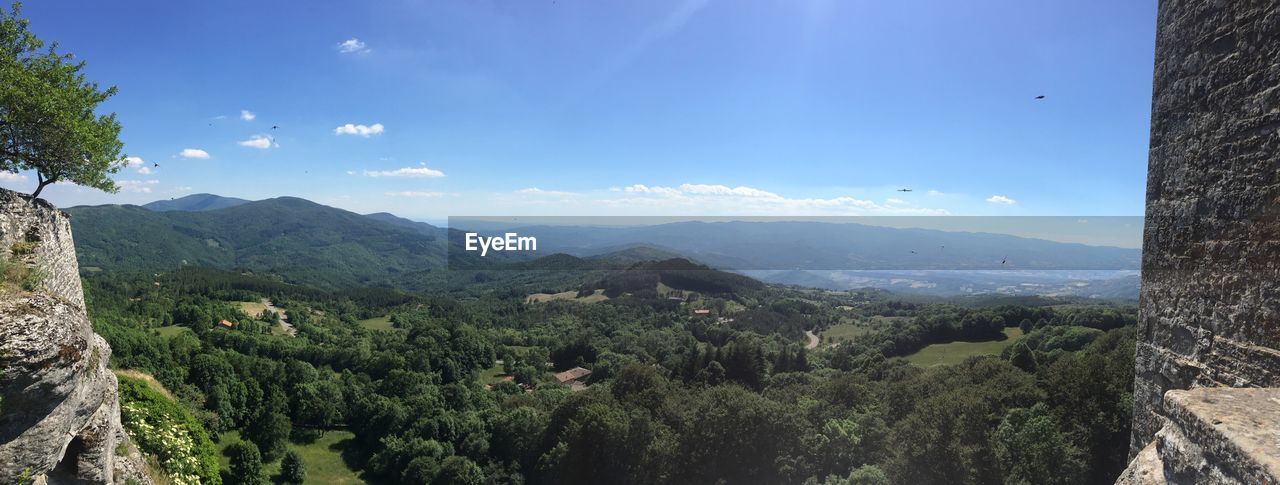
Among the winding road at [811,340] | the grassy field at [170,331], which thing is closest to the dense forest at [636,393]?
the grassy field at [170,331]

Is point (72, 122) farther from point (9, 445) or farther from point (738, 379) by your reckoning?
point (738, 379)

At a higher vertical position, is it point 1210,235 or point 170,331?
point 1210,235

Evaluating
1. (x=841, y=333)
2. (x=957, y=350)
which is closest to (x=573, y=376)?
(x=841, y=333)

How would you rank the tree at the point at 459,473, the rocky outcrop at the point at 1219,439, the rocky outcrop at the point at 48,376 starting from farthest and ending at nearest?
1. the tree at the point at 459,473
2. the rocky outcrop at the point at 48,376
3. the rocky outcrop at the point at 1219,439

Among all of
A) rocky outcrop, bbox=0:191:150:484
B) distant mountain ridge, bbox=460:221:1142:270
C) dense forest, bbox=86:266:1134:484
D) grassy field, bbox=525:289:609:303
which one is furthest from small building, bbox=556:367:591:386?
rocky outcrop, bbox=0:191:150:484

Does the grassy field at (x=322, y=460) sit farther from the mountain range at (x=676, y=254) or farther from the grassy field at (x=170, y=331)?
the mountain range at (x=676, y=254)

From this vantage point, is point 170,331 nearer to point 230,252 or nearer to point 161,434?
point 161,434

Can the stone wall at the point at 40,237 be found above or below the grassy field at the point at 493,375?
above
